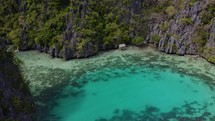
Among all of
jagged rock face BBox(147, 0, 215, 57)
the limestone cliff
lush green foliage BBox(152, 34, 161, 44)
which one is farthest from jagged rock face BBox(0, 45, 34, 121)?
jagged rock face BBox(147, 0, 215, 57)

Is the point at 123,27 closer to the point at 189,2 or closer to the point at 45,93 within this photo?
the point at 189,2

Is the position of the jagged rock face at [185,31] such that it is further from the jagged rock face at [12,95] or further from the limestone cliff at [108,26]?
the jagged rock face at [12,95]

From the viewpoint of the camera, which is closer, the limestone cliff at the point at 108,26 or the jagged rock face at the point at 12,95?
the jagged rock face at the point at 12,95

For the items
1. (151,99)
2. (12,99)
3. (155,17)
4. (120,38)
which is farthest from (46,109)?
(155,17)

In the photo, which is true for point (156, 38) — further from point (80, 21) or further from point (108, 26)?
point (80, 21)

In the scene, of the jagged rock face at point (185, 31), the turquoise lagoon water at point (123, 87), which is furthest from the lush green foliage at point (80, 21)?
the turquoise lagoon water at point (123, 87)

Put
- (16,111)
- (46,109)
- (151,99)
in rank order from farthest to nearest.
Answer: (151,99)
(46,109)
(16,111)

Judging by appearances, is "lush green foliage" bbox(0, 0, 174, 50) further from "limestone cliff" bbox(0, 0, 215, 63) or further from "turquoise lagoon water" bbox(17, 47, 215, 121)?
"turquoise lagoon water" bbox(17, 47, 215, 121)
